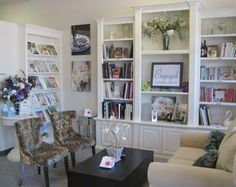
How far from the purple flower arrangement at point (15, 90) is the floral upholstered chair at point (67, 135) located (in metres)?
0.80

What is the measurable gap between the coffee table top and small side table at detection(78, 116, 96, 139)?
73.8 inches

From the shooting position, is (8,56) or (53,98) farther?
(53,98)

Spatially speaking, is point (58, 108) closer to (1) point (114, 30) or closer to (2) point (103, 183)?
(1) point (114, 30)

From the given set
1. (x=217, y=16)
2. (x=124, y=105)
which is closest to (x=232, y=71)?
(x=217, y=16)

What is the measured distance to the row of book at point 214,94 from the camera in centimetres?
459

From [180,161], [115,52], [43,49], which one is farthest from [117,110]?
[180,161]

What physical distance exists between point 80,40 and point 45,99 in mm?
1423

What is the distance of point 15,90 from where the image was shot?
4.73 metres

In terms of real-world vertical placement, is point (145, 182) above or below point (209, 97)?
below

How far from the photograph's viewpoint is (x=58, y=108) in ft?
19.7

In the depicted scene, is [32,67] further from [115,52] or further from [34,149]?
[34,149]

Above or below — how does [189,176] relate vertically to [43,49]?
below

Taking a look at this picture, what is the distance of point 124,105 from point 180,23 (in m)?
1.77

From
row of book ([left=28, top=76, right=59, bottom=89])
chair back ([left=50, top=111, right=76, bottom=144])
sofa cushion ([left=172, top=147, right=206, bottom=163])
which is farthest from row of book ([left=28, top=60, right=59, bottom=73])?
sofa cushion ([left=172, top=147, right=206, bottom=163])
